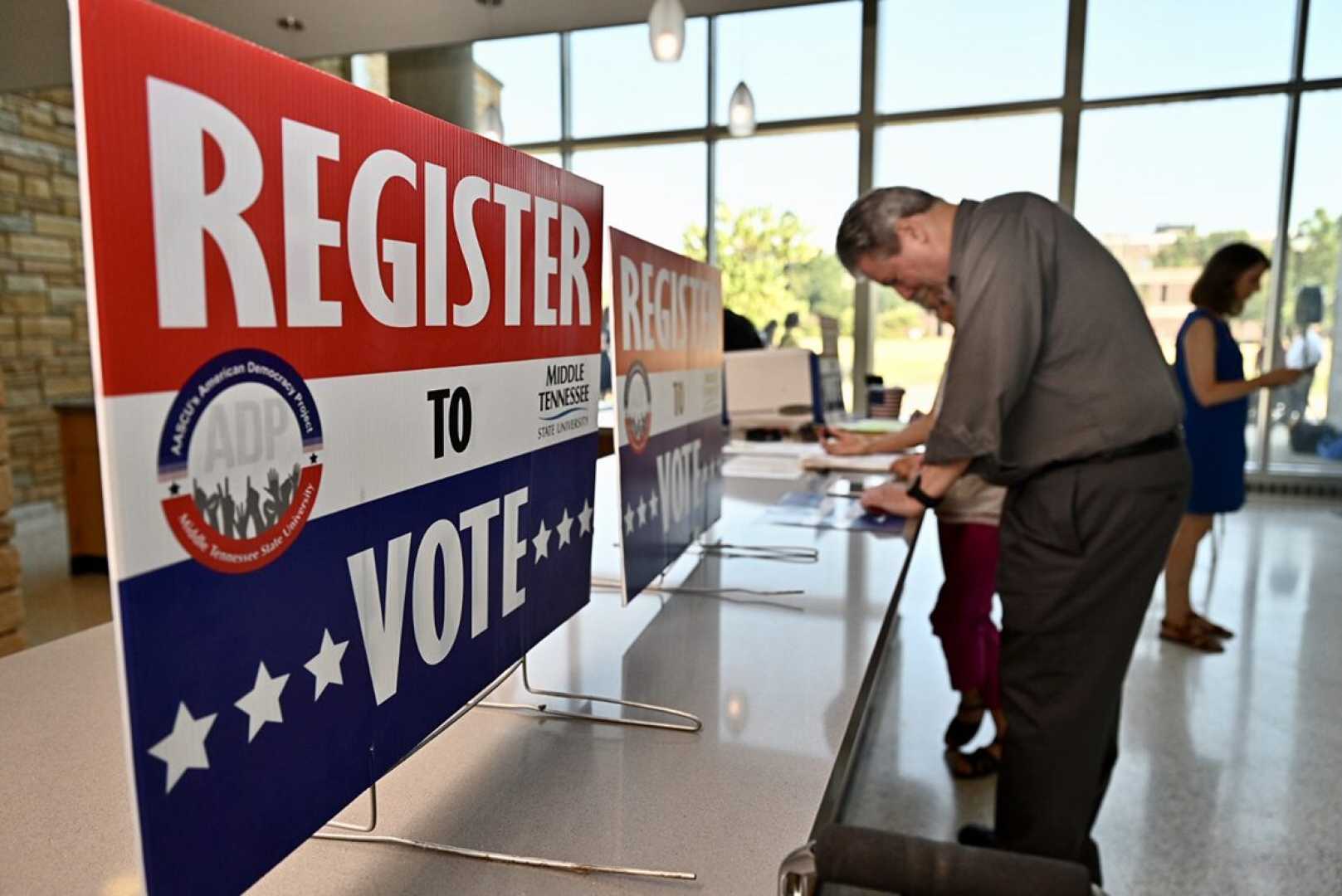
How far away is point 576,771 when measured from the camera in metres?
0.94

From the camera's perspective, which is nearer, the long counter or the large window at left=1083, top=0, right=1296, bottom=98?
the long counter

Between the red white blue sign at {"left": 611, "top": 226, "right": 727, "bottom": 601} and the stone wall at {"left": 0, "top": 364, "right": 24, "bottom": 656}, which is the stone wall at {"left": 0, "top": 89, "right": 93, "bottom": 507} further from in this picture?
the red white blue sign at {"left": 611, "top": 226, "right": 727, "bottom": 601}

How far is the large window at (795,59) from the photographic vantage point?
712cm

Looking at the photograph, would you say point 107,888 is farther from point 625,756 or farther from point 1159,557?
point 1159,557

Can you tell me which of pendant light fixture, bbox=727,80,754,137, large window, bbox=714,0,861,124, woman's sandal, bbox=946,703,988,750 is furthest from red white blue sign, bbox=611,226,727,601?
large window, bbox=714,0,861,124

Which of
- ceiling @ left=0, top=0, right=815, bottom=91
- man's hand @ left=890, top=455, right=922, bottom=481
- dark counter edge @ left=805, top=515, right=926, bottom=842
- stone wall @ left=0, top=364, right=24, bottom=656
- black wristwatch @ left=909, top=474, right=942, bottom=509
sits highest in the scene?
ceiling @ left=0, top=0, right=815, bottom=91

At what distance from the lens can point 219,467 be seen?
527mm

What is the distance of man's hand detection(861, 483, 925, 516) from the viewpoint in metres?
2.11

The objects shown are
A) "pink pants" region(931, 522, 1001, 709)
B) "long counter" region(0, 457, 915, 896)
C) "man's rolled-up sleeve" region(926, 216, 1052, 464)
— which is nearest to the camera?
"long counter" region(0, 457, 915, 896)

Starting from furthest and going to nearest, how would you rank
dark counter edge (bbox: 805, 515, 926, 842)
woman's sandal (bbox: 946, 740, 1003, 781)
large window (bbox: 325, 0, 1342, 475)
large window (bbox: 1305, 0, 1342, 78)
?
large window (bbox: 325, 0, 1342, 475)
large window (bbox: 1305, 0, 1342, 78)
woman's sandal (bbox: 946, 740, 1003, 781)
dark counter edge (bbox: 805, 515, 926, 842)

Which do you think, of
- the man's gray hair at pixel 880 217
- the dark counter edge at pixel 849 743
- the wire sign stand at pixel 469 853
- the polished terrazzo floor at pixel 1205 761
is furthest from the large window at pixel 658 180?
the wire sign stand at pixel 469 853

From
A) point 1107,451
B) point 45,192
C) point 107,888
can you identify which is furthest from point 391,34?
point 107,888

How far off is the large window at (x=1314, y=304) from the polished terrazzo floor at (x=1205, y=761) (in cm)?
342

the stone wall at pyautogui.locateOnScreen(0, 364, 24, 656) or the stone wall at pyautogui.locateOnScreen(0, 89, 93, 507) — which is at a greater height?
the stone wall at pyautogui.locateOnScreen(0, 89, 93, 507)
